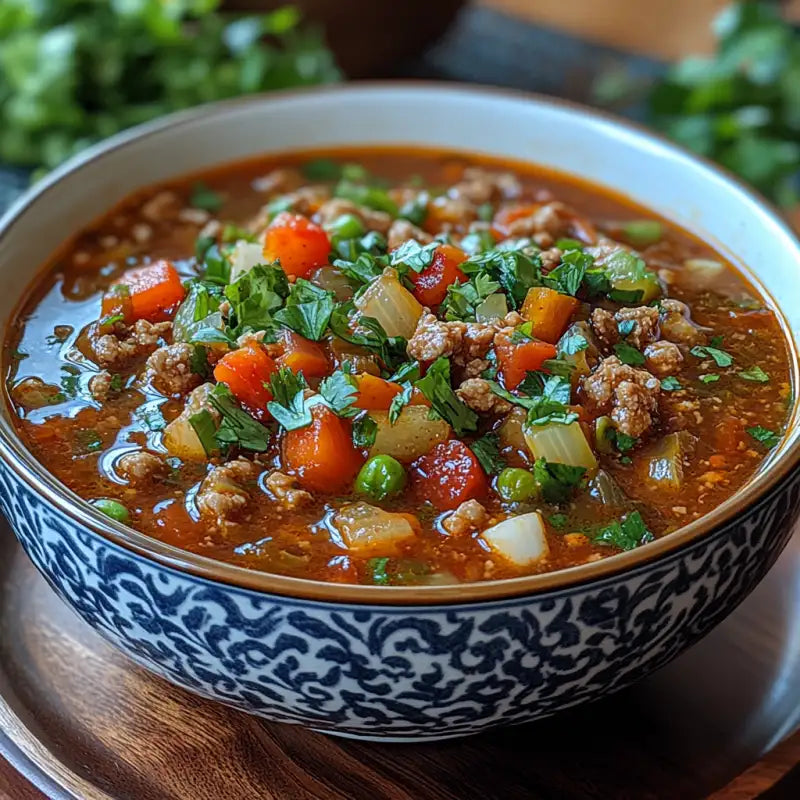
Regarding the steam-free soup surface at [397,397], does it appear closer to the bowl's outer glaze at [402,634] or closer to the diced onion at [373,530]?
the diced onion at [373,530]

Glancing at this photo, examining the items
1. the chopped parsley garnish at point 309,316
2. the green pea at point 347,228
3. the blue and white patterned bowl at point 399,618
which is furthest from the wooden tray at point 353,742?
the green pea at point 347,228

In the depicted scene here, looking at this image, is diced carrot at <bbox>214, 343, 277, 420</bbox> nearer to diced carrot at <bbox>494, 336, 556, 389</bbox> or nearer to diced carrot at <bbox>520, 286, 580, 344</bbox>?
diced carrot at <bbox>494, 336, 556, 389</bbox>

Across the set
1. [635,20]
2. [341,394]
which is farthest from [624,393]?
[635,20]

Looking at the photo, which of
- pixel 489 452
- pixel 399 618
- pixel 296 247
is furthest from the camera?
pixel 296 247

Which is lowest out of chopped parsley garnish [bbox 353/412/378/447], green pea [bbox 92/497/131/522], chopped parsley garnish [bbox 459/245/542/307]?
green pea [bbox 92/497/131/522]

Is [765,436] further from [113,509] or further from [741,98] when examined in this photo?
[741,98]

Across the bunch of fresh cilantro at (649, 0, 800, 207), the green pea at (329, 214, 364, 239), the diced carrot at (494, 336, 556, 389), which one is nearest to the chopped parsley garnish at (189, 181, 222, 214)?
the green pea at (329, 214, 364, 239)
